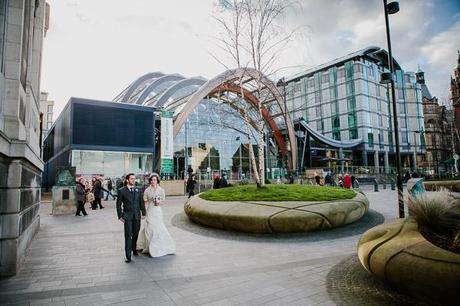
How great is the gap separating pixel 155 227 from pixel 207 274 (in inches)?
80.6

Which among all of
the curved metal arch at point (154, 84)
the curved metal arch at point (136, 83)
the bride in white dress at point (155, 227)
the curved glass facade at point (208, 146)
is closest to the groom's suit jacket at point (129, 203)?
the bride in white dress at point (155, 227)

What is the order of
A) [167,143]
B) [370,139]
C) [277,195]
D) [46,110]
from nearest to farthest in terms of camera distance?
[277,195] < [167,143] < [370,139] < [46,110]

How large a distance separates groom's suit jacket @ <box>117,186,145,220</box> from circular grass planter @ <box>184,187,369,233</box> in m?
3.15

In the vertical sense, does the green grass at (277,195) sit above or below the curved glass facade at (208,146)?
below

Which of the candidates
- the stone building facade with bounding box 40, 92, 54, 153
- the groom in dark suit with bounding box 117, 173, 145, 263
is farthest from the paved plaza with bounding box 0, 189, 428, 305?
the stone building facade with bounding box 40, 92, 54, 153

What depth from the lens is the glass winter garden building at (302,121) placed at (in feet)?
139

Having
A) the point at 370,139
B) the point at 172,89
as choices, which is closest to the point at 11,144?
the point at 172,89

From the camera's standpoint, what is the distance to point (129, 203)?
6836mm

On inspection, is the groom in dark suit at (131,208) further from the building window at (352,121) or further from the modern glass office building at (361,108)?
the building window at (352,121)

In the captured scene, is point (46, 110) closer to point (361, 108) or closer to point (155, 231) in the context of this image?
point (361, 108)

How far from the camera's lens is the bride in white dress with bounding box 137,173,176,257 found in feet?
22.3

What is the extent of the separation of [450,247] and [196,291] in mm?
3475

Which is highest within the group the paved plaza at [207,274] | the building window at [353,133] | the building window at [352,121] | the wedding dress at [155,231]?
the building window at [352,121]

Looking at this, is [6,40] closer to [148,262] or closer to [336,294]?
[148,262]
